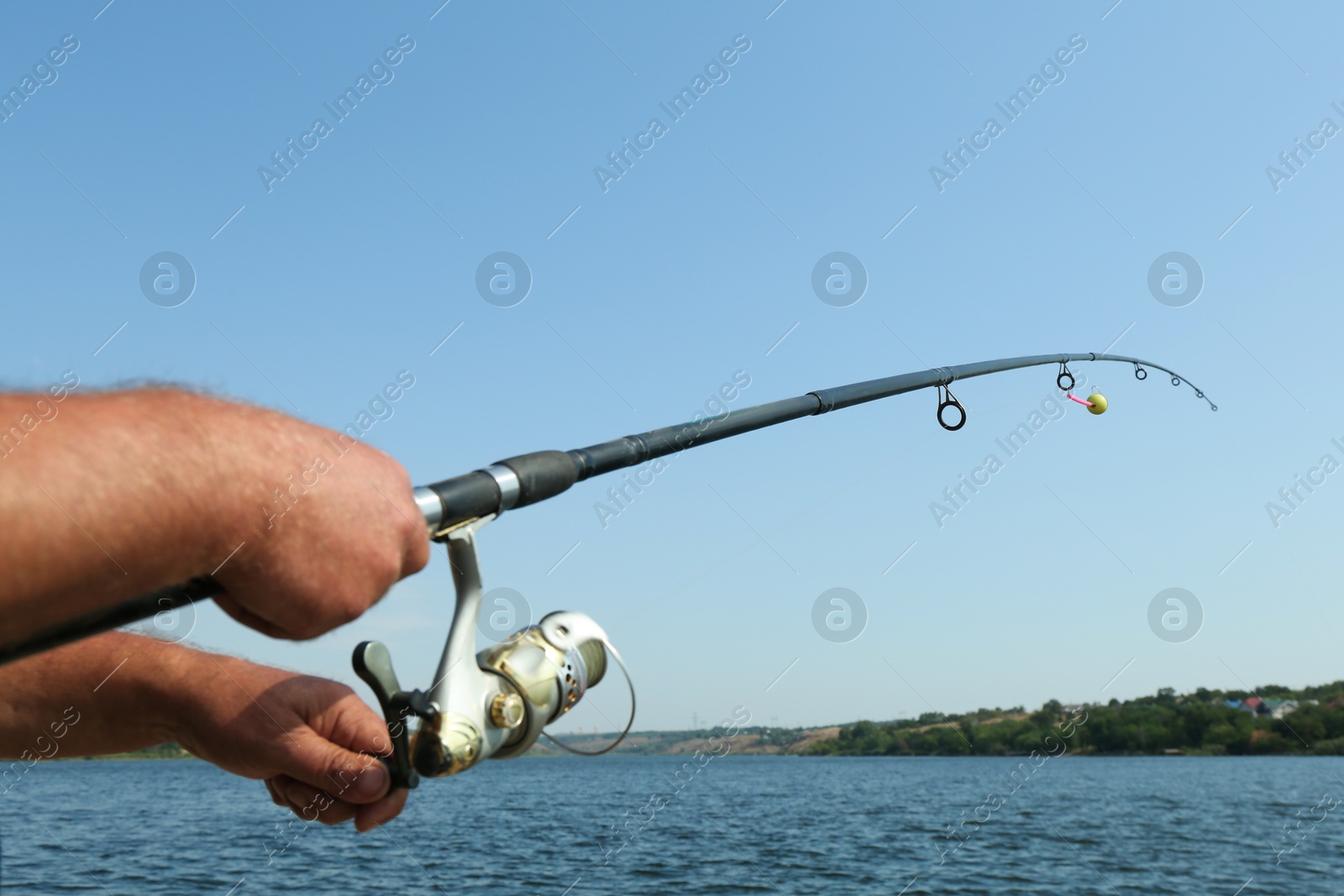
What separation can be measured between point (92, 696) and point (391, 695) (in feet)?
2.34

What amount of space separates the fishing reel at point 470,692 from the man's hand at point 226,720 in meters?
0.12

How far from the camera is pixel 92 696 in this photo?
76.9 inches

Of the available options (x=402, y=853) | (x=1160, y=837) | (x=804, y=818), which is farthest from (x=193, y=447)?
(x=804, y=818)

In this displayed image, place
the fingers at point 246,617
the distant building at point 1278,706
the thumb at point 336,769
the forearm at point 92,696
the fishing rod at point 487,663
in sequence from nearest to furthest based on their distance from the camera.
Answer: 1. the fingers at point 246,617
2. the fishing rod at point 487,663
3. the forearm at point 92,696
4. the thumb at point 336,769
5. the distant building at point 1278,706

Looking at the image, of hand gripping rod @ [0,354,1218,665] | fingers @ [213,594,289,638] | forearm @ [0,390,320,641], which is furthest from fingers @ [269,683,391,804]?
forearm @ [0,390,320,641]

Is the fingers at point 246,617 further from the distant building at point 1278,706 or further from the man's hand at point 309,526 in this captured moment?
the distant building at point 1278,706

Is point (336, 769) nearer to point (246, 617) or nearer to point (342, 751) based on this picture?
point (342, 751)

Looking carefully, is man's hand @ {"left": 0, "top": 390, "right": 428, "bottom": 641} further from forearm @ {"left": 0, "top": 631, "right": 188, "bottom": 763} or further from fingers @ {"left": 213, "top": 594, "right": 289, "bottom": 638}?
forearm @ {"left": 0, "top": 631, "right": 188, "bottom": 763}

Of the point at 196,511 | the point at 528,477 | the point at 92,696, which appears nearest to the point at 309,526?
the point at 196,511

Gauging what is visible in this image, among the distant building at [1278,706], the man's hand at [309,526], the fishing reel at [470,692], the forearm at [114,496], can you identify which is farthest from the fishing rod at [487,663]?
the distant building at [1278,706]

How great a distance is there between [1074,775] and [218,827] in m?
74.2

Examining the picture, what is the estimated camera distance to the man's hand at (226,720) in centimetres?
194

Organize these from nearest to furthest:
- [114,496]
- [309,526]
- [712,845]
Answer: [114,496] → [309,526] → [712,845]

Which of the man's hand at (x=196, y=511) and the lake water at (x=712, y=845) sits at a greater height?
the man's hand at (x=196, y=511)
